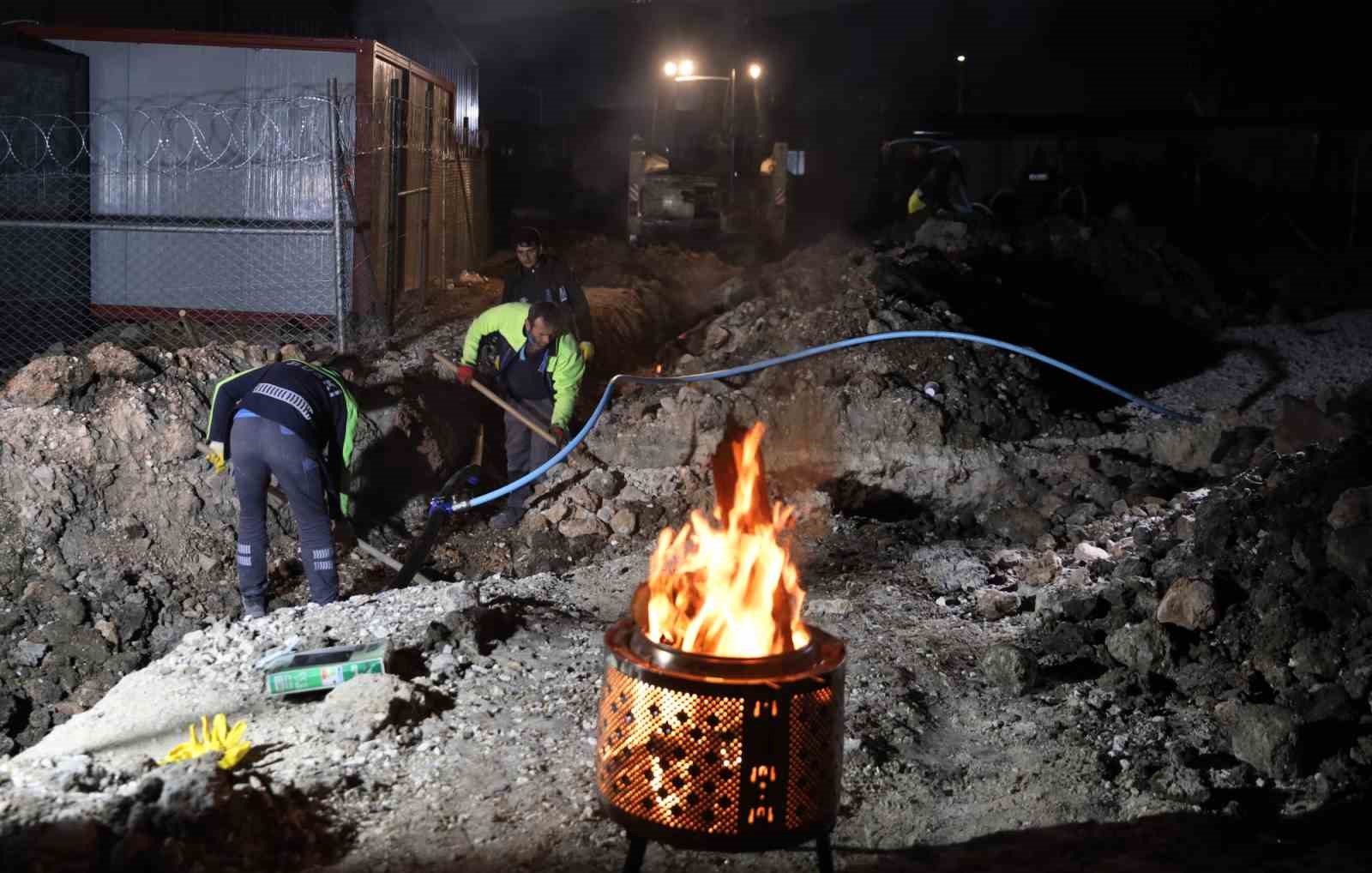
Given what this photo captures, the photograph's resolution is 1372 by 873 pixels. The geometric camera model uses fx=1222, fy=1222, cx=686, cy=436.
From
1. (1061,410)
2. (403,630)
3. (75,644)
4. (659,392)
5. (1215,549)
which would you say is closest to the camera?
(403,630)

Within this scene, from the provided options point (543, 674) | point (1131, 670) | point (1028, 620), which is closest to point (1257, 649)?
point (1131, 670)

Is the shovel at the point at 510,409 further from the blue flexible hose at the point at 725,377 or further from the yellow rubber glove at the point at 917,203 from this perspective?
the yellow rubber glove at the point at 917,203

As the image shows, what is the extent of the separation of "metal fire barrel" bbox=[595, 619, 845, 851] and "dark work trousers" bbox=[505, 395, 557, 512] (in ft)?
18.1

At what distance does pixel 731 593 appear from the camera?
361 centimetres

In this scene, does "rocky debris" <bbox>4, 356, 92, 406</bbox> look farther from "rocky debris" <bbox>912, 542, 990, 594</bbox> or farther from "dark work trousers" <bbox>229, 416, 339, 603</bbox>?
"rocky debris" <bbox>912, 542, 990, 594</bbox>

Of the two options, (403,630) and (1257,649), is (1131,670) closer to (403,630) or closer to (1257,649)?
(1257,649)

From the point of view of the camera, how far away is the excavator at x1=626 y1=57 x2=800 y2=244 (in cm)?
1900

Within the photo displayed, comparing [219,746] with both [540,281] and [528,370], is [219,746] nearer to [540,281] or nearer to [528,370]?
[528,370]

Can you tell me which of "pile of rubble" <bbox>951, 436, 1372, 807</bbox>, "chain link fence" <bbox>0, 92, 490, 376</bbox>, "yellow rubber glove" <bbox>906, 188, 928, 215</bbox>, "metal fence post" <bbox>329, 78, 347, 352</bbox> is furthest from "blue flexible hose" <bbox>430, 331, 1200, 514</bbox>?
"yellow rubber glove" <bbox>906, 188, 928, 215</bbox>

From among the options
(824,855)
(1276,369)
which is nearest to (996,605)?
(824,855)

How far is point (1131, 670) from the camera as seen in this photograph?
5781 mm

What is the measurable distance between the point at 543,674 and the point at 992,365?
20.0 ft

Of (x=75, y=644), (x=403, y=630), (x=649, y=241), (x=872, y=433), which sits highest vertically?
(x=649, y=241)

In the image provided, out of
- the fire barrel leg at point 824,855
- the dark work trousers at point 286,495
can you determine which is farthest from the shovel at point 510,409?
the fire barrel leg at point 824,855
